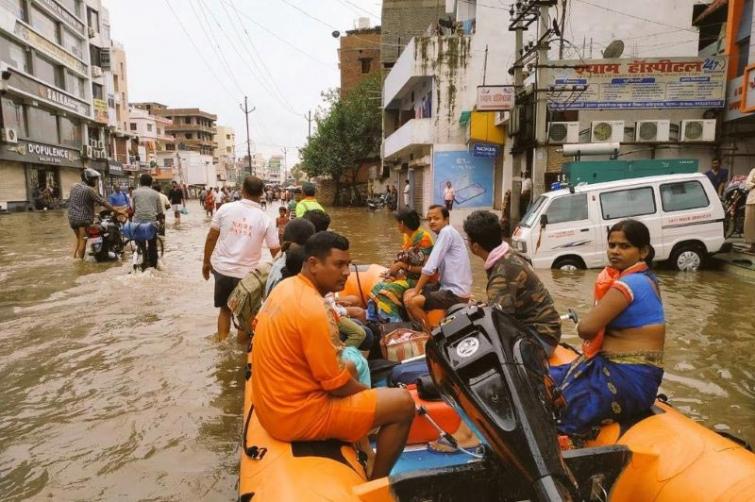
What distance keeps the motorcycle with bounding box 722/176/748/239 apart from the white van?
2515 millimetres

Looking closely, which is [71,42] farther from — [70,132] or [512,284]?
[512,284]

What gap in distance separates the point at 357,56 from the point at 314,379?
44577 millimetres

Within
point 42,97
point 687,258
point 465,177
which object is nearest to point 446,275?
point 687,258

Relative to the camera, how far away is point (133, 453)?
12.7ft

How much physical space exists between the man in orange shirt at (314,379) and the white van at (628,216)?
817cm

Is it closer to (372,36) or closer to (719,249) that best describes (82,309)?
(719,249)

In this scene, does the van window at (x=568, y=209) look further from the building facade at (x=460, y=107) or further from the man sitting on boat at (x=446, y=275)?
the building facade at (x=460, y=107)

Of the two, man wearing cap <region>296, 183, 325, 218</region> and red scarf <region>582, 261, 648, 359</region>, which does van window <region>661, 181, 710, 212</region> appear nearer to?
man wearing cap <region>296, 183, 325, 218</region>

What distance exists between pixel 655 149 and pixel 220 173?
8432cm

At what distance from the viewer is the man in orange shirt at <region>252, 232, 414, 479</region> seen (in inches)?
94.3

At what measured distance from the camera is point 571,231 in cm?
1009

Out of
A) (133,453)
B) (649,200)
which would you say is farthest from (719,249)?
(133,453)

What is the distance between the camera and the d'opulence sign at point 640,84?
15.3m

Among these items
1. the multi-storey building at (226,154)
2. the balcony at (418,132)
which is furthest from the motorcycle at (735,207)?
the multi-storey building at (226,154)
